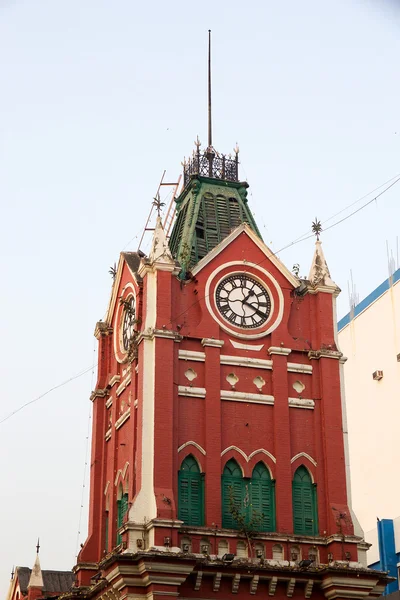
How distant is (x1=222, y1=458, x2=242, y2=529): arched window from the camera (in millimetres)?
35281

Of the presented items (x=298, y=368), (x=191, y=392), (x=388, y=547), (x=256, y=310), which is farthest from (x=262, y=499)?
(x=388, y=547)

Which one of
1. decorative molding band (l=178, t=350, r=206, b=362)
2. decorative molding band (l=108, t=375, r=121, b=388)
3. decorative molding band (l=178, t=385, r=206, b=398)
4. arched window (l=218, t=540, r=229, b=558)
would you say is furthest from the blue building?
decorative molding band (l=178, t=350, r=206, b=362)

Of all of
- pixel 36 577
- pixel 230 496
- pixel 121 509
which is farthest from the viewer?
pixel 36 577

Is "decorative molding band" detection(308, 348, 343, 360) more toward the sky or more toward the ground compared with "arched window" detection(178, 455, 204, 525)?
more toward the sky

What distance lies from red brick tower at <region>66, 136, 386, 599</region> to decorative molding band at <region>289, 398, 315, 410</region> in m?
0.05

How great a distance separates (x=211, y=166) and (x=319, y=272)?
7.26 meters

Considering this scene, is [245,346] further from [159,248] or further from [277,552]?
[277,552]

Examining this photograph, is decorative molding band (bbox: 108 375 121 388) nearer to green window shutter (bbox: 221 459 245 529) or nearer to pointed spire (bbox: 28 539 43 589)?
Answer: green window shutter (bbox: 221 459 245 529)

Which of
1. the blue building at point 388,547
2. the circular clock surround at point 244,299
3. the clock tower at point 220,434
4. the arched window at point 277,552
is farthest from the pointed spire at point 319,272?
the blue building at point 388,547

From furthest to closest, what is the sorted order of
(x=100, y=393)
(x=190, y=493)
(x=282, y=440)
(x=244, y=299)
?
(x=100, y=393) < (x=244, y=299) < (x=282, y=440) < (x=190, y=493)

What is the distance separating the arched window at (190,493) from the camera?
3497 centimetres

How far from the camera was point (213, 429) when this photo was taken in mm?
36094

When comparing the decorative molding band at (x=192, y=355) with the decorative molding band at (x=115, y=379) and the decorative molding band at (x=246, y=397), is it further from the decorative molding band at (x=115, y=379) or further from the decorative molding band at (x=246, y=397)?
the decorative molding band at (x=115, y=379)

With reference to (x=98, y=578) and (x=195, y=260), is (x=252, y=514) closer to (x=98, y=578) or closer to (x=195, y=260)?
(x=98, y=578)
